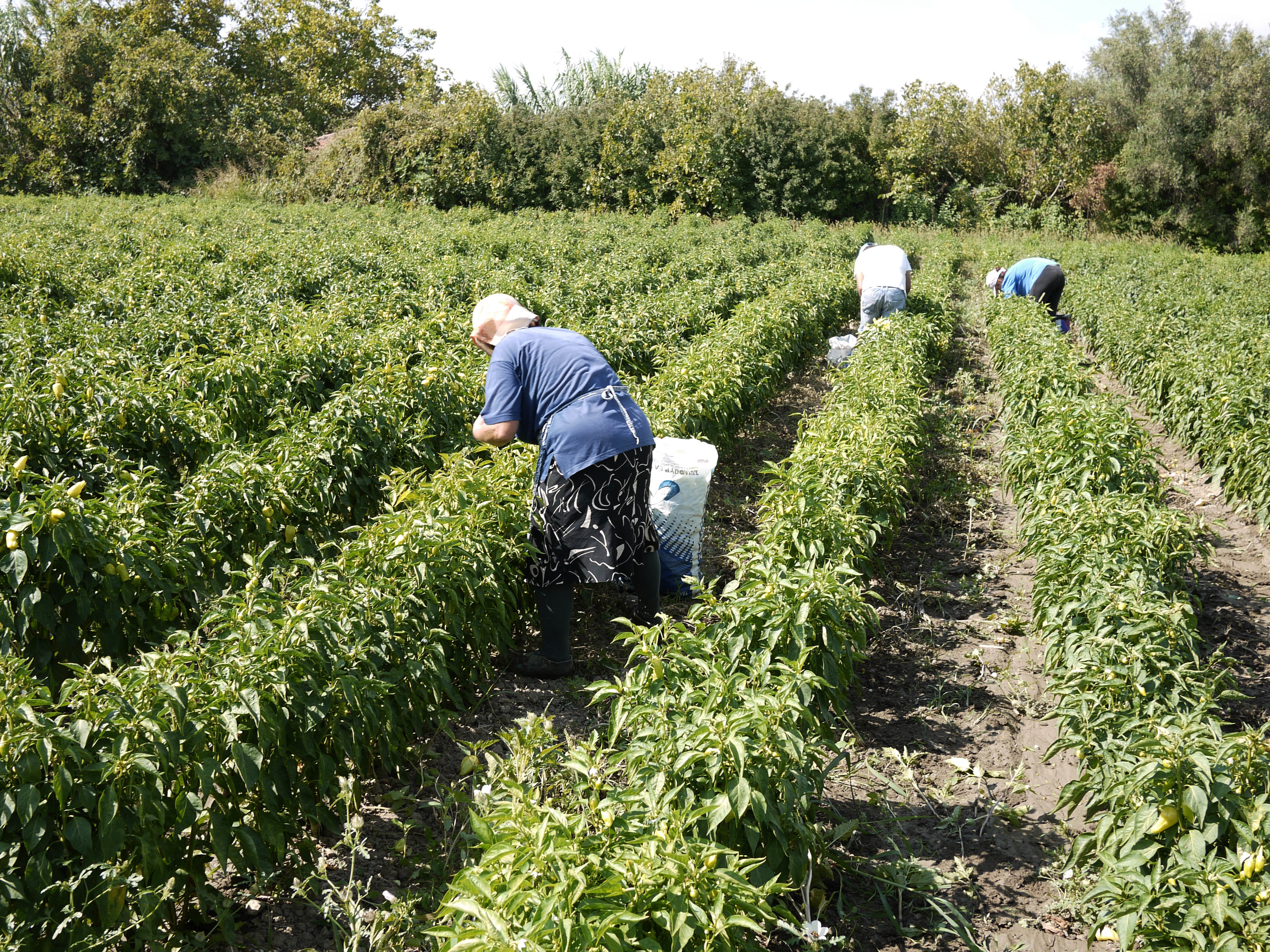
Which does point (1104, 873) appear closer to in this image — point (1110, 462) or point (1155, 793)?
point (1155, 793)

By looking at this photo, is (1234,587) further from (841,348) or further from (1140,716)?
(841,348)

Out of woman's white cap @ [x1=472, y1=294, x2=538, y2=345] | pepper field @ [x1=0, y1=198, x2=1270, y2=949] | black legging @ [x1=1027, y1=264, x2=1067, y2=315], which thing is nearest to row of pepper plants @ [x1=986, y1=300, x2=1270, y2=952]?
pepper field @ [x1=0, y1=198, x2=1270, y2=949]

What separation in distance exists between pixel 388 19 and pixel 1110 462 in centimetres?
5160

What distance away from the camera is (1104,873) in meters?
2.46

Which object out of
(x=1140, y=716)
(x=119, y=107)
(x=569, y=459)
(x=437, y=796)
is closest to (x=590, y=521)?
(x=569, y=459)

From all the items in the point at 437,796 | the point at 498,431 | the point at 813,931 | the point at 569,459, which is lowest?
the point at 437,796

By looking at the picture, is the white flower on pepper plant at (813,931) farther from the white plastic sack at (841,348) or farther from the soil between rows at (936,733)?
the white plastic sack at (841,348)

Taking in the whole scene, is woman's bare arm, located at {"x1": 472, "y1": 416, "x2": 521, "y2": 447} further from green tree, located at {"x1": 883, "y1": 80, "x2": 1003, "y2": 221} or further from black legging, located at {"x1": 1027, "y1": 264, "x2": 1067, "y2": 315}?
green tree, located at {"x1": 883, "y1": 80, "x2": 1003, "y2": 221}

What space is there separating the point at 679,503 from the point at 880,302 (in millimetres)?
6228

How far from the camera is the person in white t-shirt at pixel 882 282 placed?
32.2 ft

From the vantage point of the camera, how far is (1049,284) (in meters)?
10.5

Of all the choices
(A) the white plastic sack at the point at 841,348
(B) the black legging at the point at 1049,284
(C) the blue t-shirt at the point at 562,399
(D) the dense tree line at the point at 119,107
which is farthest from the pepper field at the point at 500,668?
(D) the dense tree line at the point at 119,107

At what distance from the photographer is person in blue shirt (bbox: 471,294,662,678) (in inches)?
146

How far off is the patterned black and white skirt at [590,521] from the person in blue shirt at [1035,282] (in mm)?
7902
